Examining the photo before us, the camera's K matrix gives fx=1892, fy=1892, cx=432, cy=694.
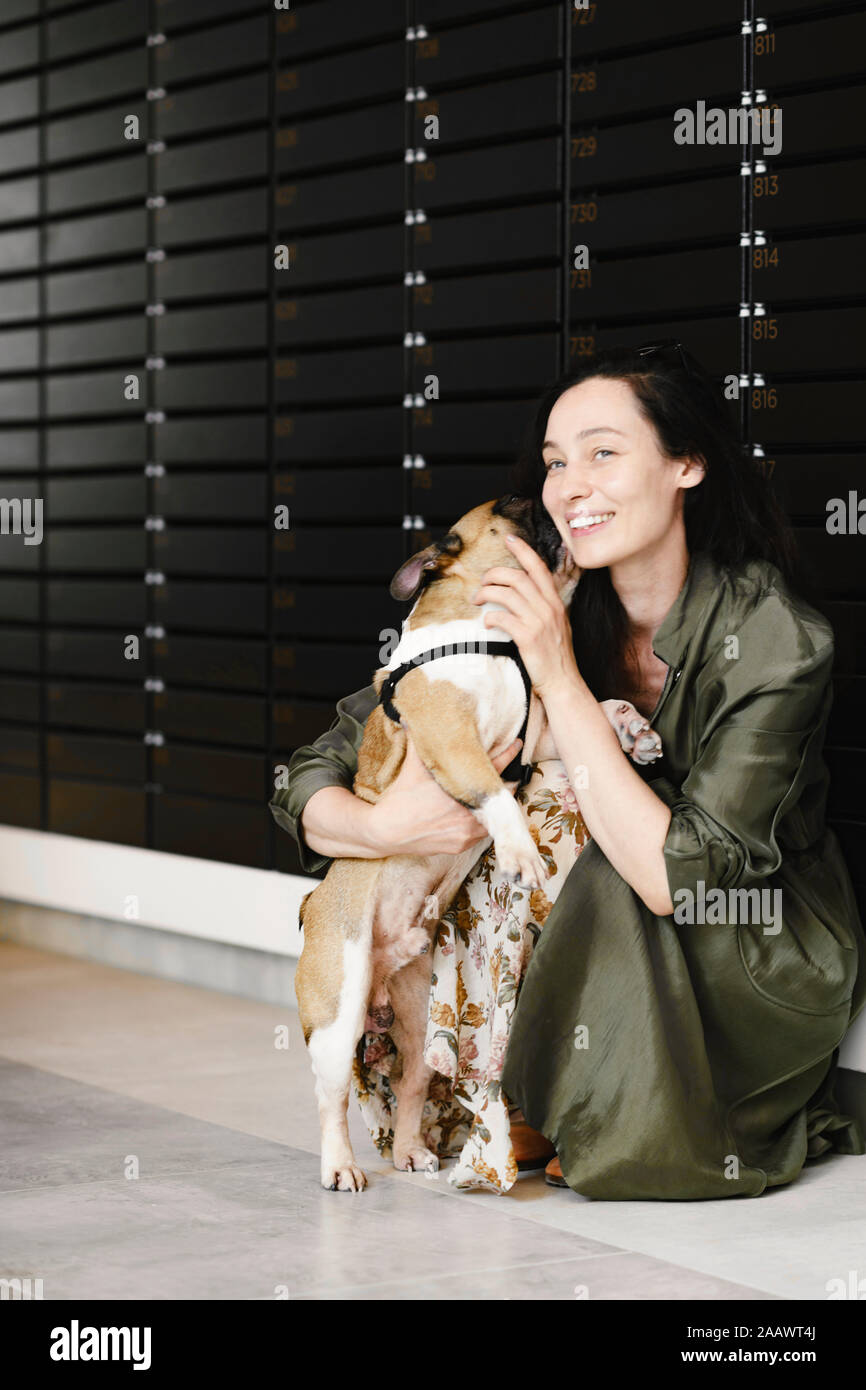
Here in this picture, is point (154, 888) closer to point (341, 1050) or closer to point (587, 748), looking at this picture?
point (341, 1050)

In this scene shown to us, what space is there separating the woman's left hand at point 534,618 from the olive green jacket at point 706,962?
0.17 m

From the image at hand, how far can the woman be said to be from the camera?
103 inches

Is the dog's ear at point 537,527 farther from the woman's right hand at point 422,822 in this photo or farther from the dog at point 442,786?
the woman's right hand at point 422,822

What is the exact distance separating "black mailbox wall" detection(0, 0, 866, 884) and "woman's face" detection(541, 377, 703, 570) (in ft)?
1.76

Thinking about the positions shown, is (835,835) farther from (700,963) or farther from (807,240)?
(807,240)

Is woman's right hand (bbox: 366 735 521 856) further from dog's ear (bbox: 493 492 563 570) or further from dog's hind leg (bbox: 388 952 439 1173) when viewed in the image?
dog's ear (bbox: 493 492 563 570)

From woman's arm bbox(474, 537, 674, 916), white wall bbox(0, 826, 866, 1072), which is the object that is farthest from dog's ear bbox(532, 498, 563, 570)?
white wall bbox(0, 826, 866, 1072)

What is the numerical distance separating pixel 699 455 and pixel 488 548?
342mm

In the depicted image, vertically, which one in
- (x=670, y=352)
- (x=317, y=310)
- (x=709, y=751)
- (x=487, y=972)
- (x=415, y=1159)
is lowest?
(x=415, y=1159)

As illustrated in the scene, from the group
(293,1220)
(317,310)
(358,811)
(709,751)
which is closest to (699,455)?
(709,751)

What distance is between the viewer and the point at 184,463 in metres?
4.52

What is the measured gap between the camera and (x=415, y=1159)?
9.29 feet
